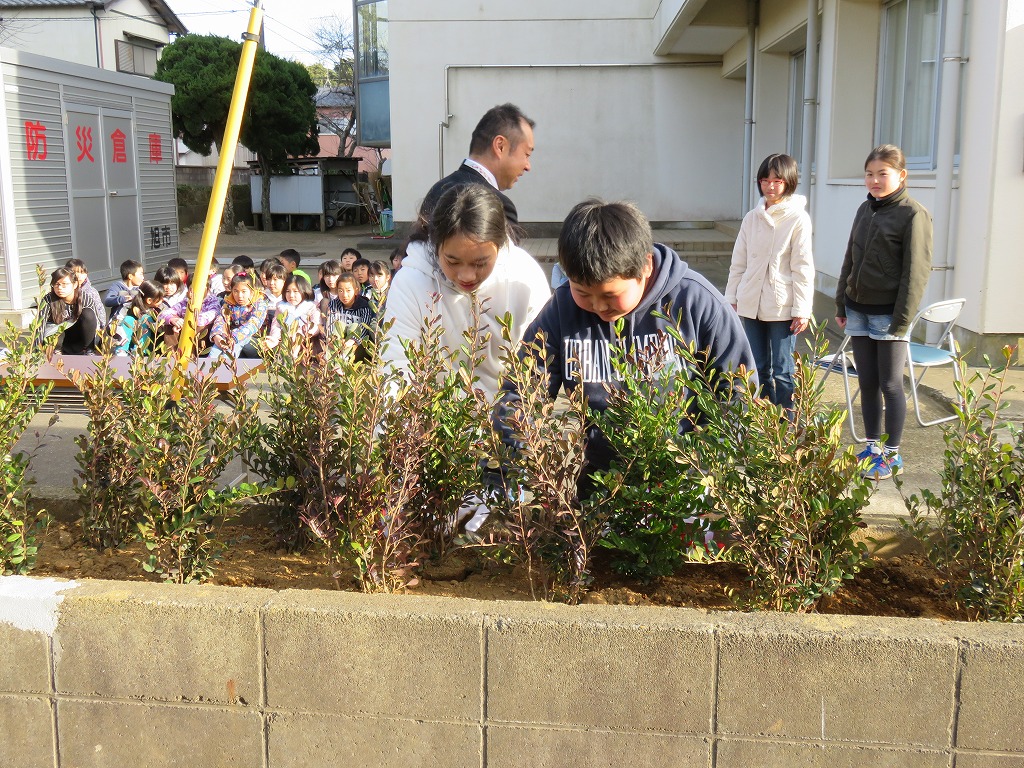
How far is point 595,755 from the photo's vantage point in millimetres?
2330

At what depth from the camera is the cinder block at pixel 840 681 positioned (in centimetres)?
221

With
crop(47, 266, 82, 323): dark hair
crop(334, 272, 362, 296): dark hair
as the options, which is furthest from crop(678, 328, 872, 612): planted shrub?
crop(47, 266, 82, 323): dark hair

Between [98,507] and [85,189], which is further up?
[85,189]

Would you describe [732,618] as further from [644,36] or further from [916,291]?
[644,36]

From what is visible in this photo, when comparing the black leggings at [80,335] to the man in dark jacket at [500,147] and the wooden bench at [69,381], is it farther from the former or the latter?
the man in dark jacket at [500,147]

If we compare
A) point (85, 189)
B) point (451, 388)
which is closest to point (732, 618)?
point (451, 388)

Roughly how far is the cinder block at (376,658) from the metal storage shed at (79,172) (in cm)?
947

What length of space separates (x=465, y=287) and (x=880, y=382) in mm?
2803

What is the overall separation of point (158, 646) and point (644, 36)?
60.2ft

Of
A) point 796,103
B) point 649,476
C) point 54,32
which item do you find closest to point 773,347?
point 649,476

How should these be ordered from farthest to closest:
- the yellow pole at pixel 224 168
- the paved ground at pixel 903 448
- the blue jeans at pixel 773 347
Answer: the blue jeans at pixel 773 347 < the paved ground at pixel 903 448 < the yellow pole at pixel 224 168

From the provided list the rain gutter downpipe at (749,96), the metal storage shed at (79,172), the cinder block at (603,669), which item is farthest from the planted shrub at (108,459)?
the rain gutter downpipe at (749,96)

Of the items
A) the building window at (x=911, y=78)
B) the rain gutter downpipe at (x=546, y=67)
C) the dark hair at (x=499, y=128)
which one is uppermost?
the rain gutter downpipe at (x=546, y=67)

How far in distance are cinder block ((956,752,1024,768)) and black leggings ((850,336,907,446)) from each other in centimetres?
294
